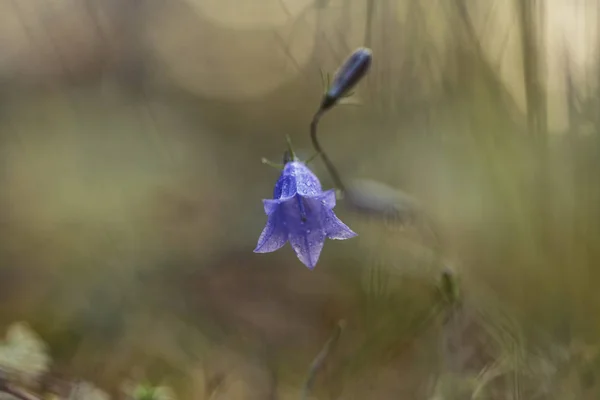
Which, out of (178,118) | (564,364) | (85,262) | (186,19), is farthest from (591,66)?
(186,19)

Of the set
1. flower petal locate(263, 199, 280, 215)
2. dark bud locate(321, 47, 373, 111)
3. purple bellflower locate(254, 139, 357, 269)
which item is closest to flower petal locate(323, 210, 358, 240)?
purple bellflower locate(254, 139, 357, 269)

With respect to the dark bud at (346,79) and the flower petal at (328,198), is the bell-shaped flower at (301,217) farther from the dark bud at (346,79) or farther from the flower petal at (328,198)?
the dark bud at (346,79)

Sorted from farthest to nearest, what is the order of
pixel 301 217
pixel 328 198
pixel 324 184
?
pixel 324 184, pixel 301 217, pixel 328 198

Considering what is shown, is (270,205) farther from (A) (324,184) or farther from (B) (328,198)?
(A) (324,184)

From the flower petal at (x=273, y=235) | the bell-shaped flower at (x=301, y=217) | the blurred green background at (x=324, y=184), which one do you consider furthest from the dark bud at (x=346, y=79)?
the flower petal at (x=273, y=235)

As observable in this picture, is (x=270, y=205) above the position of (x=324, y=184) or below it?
above

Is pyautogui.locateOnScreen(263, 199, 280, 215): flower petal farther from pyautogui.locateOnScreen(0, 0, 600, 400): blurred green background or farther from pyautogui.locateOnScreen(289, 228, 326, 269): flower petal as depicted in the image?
pyautogui.locateOnScreen(0, 0, 600, 400): blurred green background

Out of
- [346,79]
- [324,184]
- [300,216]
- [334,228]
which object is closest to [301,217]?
[300,216]
